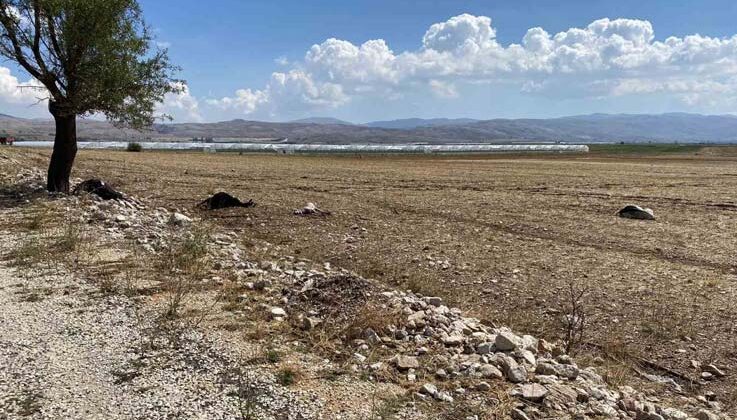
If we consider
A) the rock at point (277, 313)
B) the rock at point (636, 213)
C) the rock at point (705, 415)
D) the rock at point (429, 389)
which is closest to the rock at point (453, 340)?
the rock at point (429, 389)

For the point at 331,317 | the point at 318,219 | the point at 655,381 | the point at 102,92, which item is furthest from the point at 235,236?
the point at 655,381

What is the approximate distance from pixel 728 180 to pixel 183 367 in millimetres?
47359

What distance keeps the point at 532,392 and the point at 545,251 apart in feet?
34.1

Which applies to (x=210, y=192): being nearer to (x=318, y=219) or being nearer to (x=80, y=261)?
(x=318, y=219)

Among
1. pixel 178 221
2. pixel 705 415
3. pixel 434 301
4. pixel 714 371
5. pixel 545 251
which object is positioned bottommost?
pixel 714 371

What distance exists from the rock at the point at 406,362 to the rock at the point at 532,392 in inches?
50.1

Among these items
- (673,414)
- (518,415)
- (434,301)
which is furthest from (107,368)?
(673,414)

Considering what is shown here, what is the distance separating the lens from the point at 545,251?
15945 millimetres

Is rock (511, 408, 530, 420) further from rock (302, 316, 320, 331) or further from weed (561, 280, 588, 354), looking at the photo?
rock (302, 316, 320, 331)

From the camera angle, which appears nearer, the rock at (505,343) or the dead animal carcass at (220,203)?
the rock at (505,343)

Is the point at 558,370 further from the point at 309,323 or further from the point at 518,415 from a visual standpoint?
the point at 309,323

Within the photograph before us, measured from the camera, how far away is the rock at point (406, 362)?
681 centimetres

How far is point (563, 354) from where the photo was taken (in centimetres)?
789

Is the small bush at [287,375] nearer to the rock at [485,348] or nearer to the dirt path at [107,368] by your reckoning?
the dirt path at [107,368]
